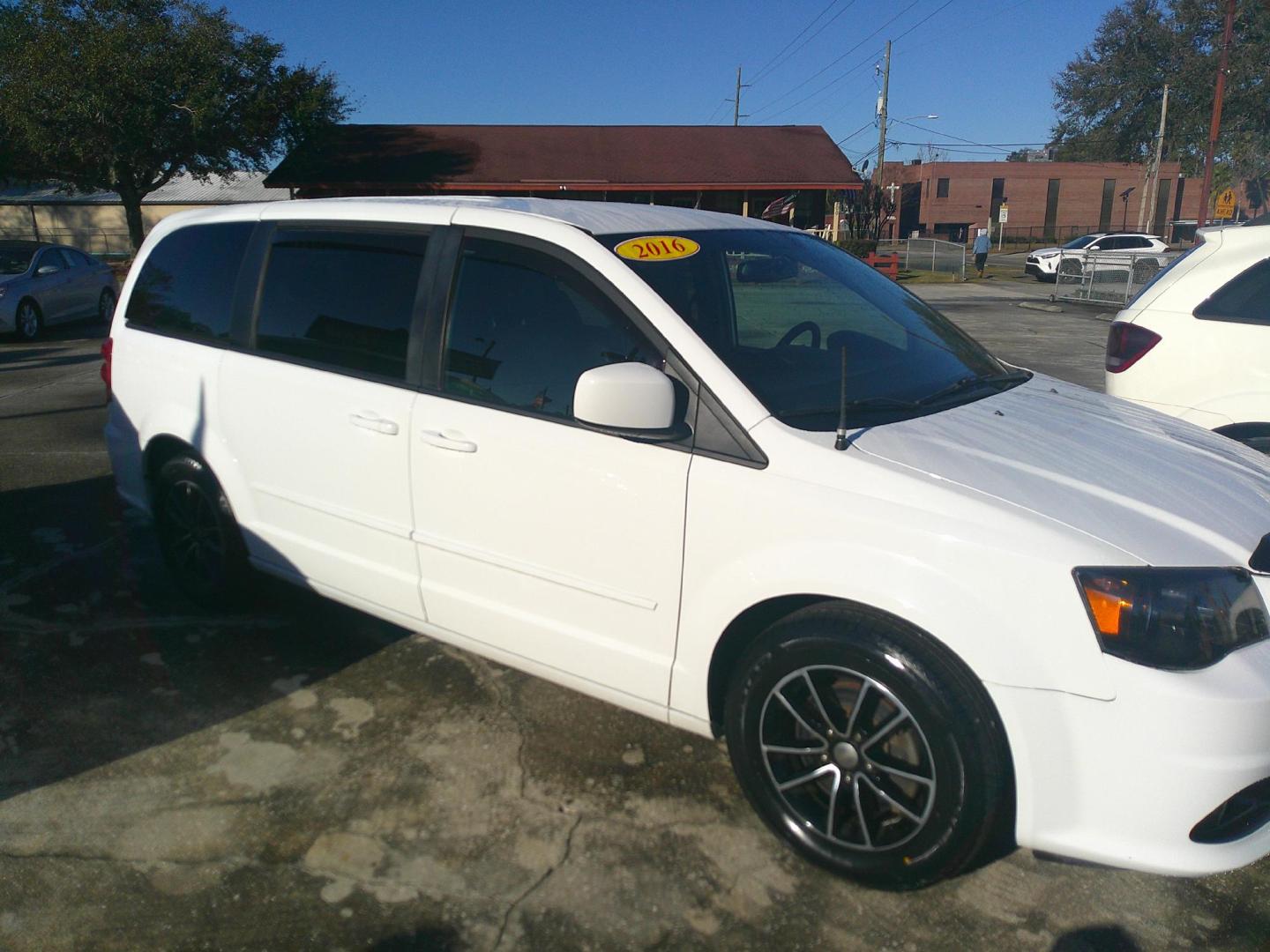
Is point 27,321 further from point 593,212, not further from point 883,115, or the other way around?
point 883,115

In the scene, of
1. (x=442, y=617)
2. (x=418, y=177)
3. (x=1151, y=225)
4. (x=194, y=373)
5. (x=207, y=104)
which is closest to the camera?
(x=442, y=617)

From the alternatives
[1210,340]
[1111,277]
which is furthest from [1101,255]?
[1210,340]

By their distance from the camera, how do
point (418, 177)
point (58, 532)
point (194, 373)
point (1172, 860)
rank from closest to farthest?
point (1172, 860) → point (194, 373) → point (58, 532) → point (418, 177)

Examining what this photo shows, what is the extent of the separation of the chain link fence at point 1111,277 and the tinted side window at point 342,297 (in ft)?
69.2

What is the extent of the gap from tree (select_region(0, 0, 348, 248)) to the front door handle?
29566mm

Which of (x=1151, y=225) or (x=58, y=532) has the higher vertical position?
(x=1151, y=225)

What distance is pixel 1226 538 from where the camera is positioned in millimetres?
2596

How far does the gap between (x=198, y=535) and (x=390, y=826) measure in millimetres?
2057

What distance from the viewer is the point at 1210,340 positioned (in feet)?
16.0

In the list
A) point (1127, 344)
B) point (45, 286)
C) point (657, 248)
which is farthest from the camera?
point (45, 286)

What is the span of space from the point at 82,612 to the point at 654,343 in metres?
3.27

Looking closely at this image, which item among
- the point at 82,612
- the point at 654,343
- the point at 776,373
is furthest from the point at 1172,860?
the point at 82,612

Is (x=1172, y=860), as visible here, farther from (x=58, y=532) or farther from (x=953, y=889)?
(x=58, y=532)

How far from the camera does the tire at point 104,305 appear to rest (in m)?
16.9
